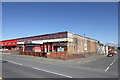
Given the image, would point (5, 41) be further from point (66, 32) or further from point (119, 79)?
point (119, 79)

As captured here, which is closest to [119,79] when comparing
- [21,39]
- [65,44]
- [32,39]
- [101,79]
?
[101,79]

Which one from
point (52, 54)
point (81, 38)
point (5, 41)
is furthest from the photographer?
point (5, 41)

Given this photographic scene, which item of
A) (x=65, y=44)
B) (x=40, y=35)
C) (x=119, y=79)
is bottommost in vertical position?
(x=119, y=79)

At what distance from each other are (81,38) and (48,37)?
15.2 metres

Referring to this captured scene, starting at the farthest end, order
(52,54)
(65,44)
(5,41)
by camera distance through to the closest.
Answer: (5,41) < (65,44) < (52,54)

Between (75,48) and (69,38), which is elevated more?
(69,38)

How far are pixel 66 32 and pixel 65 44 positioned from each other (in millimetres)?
4241

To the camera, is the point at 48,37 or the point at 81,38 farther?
the point at 81,38

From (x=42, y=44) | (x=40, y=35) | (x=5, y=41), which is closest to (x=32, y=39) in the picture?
(x=40, y=35)

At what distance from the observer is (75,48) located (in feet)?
152

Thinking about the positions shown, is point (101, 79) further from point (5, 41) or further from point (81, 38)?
point (5, 41)

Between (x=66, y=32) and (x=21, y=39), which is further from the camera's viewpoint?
(x=21, y=39)

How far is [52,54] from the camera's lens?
3083 centimetres

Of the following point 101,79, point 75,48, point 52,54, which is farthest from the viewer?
point 75,48
